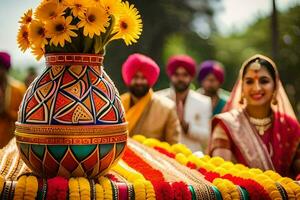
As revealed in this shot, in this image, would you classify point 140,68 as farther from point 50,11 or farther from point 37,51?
point 50,11

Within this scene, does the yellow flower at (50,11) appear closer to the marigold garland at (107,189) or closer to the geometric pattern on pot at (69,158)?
the geometric pattern on pot at (69,158)

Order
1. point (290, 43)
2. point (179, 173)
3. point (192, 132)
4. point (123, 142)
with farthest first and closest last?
point (290, 43) → point (192, 132) → point (179, 173) → point (123, 142)

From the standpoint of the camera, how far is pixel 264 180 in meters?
2.66

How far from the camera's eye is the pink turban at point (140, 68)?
5.77m

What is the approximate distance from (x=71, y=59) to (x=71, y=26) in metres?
0.14

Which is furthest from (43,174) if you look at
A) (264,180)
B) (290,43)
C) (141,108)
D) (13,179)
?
(290,43)

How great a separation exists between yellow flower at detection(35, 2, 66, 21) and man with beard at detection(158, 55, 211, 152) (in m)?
4.30

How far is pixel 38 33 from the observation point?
2.52m

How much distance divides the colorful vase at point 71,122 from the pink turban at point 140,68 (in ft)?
10.5

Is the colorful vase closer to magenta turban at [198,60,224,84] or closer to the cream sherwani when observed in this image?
the cream sherwani

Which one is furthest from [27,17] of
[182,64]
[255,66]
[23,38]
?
[182,64]

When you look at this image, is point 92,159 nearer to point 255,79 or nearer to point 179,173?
point 179,173

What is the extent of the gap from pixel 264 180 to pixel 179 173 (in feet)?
1.40

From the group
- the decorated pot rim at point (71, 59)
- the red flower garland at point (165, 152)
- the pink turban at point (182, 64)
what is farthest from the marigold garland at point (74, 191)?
the pink turban at point (182, 64)
